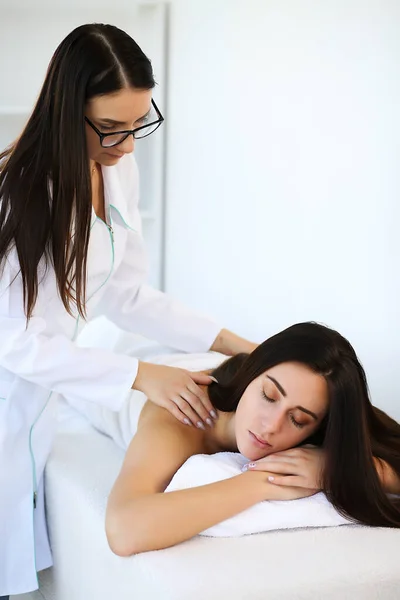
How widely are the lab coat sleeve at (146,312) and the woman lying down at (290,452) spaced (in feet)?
1.71

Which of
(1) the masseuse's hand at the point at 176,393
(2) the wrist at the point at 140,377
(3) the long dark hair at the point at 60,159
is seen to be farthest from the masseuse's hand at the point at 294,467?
(3) the long dark hair at the point at 60,159

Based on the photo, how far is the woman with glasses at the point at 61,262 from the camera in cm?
162

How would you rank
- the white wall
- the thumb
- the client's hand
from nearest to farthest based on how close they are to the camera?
1. the client's hand
2. the thumb
3. the white wall

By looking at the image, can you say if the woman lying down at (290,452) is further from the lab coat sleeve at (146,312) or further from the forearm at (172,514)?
the lab coat sleeve at (146,312)

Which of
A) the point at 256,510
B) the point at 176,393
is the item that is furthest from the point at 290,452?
the point at 176,393

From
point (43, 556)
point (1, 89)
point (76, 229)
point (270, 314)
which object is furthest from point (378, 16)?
point (1, 89)

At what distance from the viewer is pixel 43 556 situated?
6.21 ft

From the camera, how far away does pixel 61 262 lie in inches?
66.5

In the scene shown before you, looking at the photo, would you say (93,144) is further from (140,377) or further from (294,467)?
(294,467)

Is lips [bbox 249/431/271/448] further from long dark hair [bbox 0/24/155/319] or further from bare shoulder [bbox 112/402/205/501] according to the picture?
long dark hair [bbox 0/24/155/319]

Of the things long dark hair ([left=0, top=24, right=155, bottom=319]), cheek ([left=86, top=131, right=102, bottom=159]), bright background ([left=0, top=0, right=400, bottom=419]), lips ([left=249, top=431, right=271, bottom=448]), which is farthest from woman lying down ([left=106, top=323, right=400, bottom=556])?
bright background ([left=0, top=0, right=400, bottom=419])

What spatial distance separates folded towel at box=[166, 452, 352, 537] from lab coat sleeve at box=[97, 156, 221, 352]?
2.05 feet

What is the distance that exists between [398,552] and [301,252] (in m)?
1.65

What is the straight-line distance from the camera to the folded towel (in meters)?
1.54
